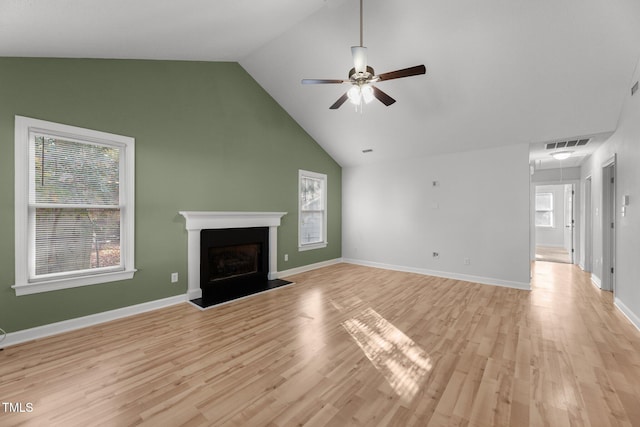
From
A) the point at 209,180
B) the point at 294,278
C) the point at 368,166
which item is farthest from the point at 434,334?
the point at 368,166

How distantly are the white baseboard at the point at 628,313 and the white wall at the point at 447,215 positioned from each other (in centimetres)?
101

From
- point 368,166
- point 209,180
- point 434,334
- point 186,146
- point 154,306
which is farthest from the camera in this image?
point 368,166

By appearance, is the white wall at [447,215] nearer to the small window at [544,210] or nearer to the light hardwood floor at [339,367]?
the light hardwood floor at [339,367]

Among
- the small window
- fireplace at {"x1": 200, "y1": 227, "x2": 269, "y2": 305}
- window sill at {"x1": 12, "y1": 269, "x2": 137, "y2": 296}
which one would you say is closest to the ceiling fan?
fireplace at {"x1": 200, "y1": 227, "x2": 269, "y2": 305}

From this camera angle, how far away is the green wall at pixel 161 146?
255 centimetres

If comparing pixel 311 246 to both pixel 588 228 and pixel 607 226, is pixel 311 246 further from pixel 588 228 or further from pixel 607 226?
pixel 588 228

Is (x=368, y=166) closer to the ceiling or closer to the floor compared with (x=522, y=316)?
closer to the ceiling

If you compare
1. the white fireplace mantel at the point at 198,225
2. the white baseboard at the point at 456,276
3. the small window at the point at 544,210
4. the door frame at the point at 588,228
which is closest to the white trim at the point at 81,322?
the white fireplace mantel at the point at 198,225

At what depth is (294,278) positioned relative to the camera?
16.7 ft

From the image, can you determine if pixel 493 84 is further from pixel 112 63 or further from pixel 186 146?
pixel 112 63

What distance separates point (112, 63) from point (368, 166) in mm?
4871

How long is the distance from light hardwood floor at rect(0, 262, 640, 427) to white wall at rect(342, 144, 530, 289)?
1.23 m

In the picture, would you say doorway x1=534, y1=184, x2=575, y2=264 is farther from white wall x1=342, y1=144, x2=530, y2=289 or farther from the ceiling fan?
the ceiling fan

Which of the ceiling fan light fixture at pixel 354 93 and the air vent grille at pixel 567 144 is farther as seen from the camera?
the air vent grille at pixel 567 144
